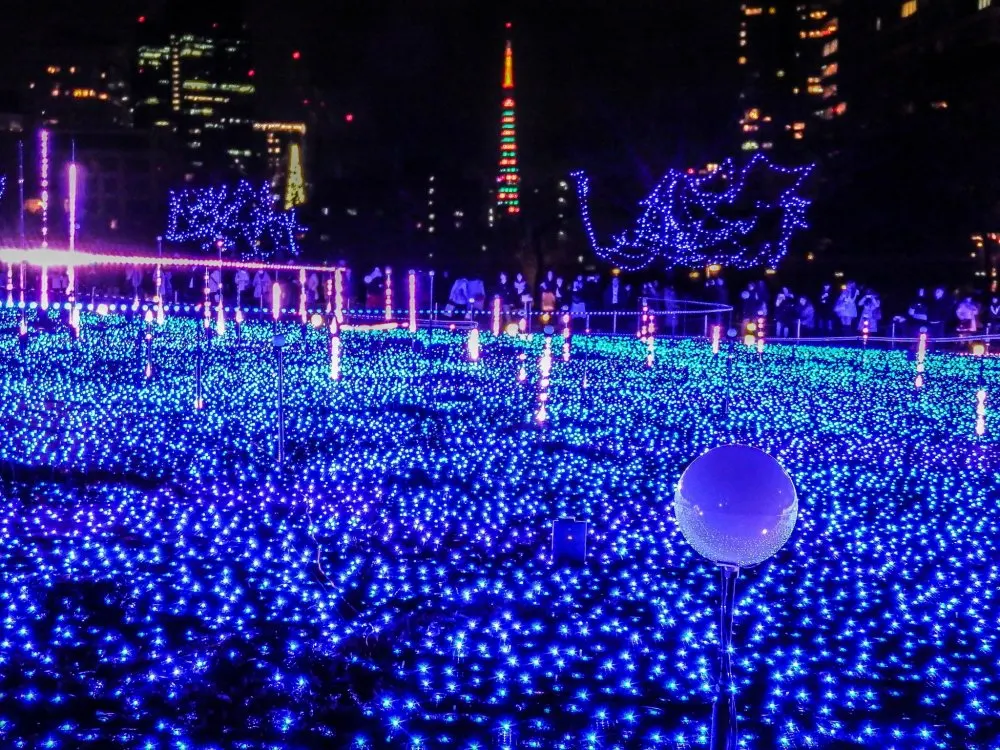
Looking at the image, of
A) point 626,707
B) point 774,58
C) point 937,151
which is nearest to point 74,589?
point 626,707

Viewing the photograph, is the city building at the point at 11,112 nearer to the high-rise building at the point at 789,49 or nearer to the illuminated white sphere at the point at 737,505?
the high-rise building at the point at 789,49

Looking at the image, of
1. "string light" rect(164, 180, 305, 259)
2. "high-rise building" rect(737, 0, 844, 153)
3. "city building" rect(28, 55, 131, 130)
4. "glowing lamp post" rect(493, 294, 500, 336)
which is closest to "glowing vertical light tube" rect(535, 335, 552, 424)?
"glowing lamp post" rect(493, 294, 500, 336)

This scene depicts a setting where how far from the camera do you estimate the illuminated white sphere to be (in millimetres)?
4461

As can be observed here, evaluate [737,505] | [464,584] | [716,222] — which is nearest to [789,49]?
[716,222]

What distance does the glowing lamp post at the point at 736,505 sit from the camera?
14.6ft

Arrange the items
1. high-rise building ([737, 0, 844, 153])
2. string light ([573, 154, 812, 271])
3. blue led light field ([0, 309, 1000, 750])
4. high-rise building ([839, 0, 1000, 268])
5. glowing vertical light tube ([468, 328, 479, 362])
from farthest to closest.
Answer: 1. high-rise building ([737, 0, 844, 153])
2. string light ([573, 154, 812, 271])
3. high-rise building ([839, 0, 1000, 268])
4. glowing vertical light tube ([468, 328, 479, 362])
5. blue led light field ([0, 309, 1000, 750])

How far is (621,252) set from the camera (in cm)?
4497

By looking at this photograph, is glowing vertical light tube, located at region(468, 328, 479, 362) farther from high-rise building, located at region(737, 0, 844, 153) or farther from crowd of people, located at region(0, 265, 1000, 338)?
high-rise building, located at region(737, 0, 844, 153)

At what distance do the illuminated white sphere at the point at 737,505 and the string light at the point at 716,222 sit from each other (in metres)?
37.4

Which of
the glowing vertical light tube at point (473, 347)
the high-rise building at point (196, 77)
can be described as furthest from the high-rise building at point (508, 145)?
the high-rise building at point (196, 77)

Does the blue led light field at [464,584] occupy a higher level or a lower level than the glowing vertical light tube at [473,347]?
lower

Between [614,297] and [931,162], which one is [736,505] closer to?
[614,297]

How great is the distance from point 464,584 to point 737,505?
3371mm

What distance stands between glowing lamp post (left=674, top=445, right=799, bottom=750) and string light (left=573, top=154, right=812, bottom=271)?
37412mm
